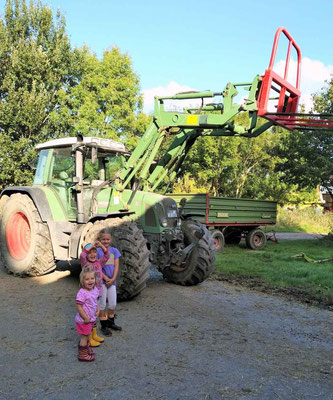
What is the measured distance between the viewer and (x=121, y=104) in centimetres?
2008

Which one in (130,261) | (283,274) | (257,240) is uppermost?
(130,261)

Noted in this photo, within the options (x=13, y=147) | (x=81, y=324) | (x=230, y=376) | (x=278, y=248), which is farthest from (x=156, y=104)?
(x=13, y=147)

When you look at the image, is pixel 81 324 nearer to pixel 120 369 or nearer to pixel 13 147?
pixel 120 369

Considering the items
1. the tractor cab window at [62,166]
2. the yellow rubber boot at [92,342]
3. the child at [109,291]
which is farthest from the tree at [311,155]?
the yellow rubber boot at [92,342]

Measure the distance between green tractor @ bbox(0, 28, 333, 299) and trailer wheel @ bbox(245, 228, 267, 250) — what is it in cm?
698

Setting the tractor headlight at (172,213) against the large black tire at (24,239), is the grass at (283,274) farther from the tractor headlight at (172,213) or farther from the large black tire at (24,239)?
the large black tire at (24,239)

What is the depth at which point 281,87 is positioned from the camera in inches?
246

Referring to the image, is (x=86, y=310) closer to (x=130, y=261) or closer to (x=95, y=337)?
(x=95, y=337)

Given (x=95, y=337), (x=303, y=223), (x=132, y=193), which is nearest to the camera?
(x=95, y=337)

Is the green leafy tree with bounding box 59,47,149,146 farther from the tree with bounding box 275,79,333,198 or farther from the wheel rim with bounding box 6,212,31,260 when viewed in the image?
the wheel rim with bounding box 6,212,31,260

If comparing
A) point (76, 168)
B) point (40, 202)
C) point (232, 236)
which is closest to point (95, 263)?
point (76, 168)

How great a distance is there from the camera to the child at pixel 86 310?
144 inches

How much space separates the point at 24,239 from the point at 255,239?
8952 mm

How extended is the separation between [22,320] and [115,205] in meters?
2.57
